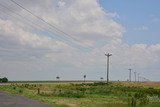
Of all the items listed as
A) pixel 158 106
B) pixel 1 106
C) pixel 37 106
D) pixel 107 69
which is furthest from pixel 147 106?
pixel 107 69

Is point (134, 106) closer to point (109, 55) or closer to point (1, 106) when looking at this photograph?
point (1, 106)

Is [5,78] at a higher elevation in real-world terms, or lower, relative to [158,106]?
higher

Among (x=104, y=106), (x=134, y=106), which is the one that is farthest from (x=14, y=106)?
(x=134, y=106)

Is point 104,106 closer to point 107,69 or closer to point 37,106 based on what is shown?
point 37,106

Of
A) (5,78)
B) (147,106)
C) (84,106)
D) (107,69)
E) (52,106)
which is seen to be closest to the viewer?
(52,106)

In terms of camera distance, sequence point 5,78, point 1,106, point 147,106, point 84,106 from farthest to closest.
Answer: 1. point 5,78
2. point 147,106
3. point 84,106
4. point 1,106

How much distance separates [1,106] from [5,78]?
116094mm

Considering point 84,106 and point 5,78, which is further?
point 5,78

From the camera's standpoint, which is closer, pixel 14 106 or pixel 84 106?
pixel 14 106

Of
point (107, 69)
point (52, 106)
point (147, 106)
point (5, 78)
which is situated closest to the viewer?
point (52, 106)

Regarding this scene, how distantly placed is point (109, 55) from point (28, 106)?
80578mm

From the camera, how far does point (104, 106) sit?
118 ft

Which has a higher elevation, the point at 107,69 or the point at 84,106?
the point at 107,69

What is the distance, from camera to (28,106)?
103 ft
